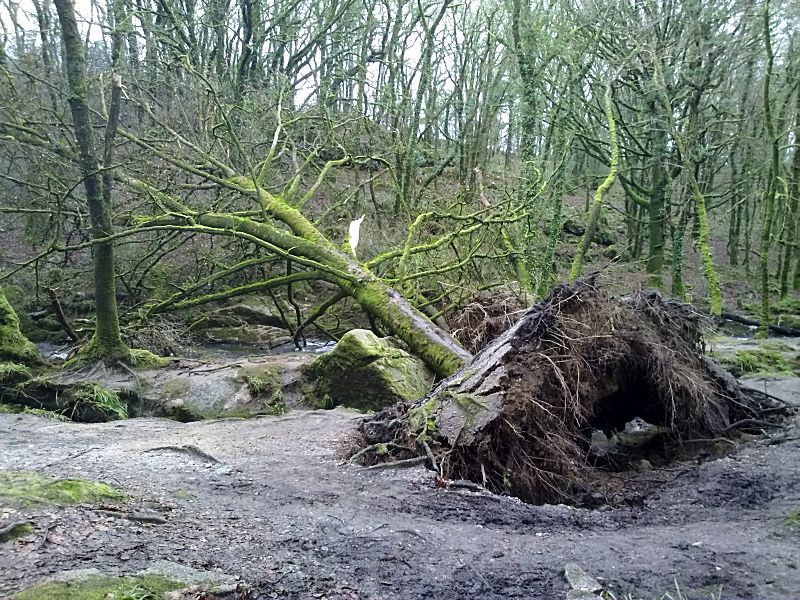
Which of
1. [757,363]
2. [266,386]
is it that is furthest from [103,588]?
[757,363]

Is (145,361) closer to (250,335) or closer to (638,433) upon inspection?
(250,335)

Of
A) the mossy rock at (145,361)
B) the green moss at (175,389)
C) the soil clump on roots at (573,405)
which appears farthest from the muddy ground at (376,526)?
the mossy rock at (145,361)

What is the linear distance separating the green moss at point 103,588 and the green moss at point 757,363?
7957 millimetres

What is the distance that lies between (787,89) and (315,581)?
16.7m

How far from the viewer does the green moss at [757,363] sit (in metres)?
8.71

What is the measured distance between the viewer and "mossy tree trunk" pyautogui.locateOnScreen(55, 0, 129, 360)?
7691 mm

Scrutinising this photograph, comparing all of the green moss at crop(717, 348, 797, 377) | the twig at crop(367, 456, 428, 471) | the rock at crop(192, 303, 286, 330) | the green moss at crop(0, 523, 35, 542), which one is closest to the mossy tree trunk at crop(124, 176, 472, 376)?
the twig at crop(367, 456, 428, 471)

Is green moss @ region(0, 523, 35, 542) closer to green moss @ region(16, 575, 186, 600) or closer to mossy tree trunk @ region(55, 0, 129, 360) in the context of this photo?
green moss @ region(16, 575, 186, 600)

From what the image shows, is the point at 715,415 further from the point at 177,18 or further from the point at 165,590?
the point at 177,18

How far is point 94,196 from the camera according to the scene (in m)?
8.15

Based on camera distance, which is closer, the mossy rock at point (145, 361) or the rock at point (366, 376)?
the rock at point (366, 376)

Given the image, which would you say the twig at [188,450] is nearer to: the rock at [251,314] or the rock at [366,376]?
the rock at [366,376]

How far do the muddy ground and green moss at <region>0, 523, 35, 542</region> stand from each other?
0.14ft

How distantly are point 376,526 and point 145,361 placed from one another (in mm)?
5825
